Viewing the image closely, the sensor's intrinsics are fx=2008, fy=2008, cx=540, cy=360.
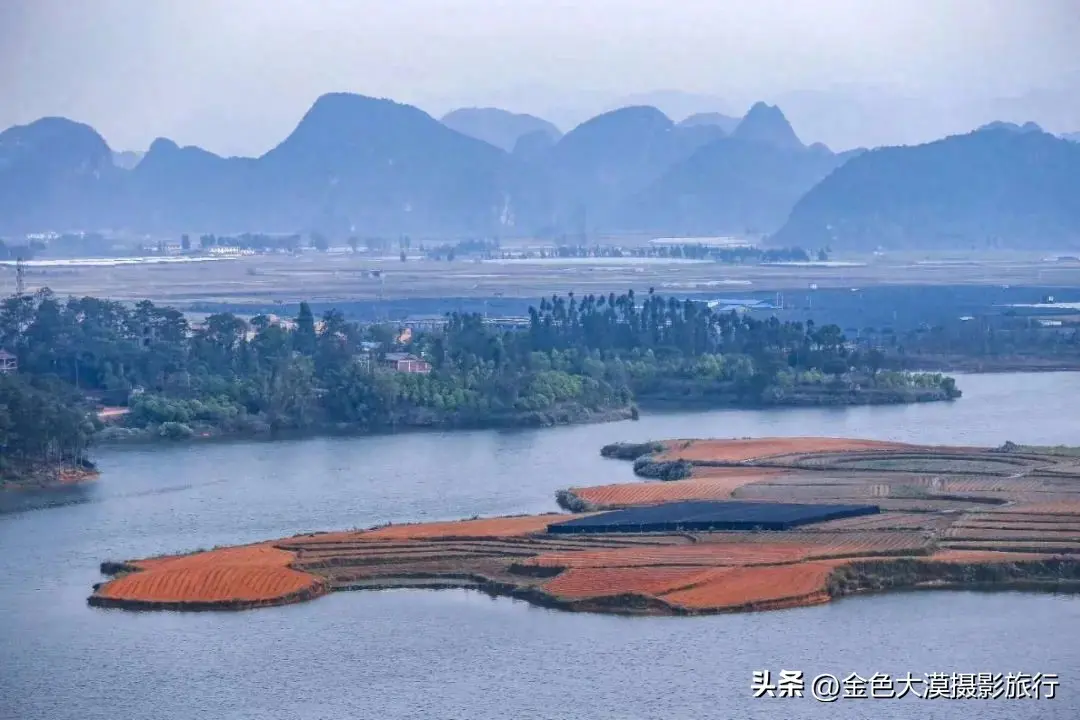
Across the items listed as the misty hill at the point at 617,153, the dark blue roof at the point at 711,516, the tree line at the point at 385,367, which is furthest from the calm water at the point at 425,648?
the misty hill at the point at 617,153

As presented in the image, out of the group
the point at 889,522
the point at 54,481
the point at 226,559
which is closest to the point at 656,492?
the point at 889,522

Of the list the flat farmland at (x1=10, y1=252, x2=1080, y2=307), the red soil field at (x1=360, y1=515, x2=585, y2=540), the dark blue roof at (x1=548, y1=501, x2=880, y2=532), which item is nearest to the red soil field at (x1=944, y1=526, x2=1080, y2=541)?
the dark blue roof at (x1=548, y1=501, x2=880, y2=532)

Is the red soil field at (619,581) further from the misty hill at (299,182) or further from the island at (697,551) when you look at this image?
the misty hill at (299,182)

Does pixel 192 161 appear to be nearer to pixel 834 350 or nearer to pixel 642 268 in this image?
pixel 642 268

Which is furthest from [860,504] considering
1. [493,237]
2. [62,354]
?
[493,237]

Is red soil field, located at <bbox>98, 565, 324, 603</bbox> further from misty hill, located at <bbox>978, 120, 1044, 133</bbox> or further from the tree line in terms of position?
misty hill, located at <bbox>978, 120, 1044, 133</bbox>

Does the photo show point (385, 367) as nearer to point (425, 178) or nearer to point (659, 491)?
point (659, 491)
